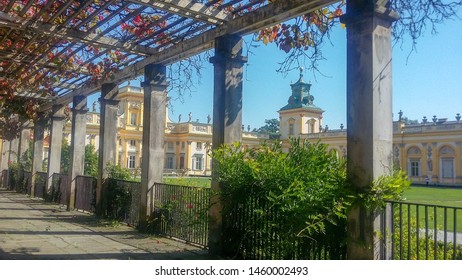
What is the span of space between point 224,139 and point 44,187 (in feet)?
38.7

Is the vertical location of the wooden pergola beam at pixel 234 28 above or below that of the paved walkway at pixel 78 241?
above

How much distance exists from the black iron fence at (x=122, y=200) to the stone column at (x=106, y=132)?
1.11ft

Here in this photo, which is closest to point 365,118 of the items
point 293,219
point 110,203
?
point 293,219

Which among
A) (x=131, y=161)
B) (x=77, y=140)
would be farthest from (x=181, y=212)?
(x=131, y=161)

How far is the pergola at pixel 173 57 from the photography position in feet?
13.8

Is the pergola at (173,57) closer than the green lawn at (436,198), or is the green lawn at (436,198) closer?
the pergola at (173,57)

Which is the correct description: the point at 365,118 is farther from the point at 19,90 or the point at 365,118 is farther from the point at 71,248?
the point at 19,90

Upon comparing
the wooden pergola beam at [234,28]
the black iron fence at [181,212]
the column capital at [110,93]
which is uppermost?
the wooden pergola beam at [234,28]

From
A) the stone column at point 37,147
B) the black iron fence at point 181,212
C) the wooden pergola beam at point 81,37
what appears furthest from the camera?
the stone column at point 37,147

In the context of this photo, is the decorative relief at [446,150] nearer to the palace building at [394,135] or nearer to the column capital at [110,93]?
the palace building at [394,135]

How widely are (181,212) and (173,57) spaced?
3.05 meters

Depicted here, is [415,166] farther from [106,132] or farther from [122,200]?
[122,200]

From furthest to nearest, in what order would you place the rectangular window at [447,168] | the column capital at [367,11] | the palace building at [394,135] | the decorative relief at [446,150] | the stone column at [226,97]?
the decorative relief at [446,150]
the rectangular window at [447,168]
the palace building at [394,135]
the stone column at [226,97]
the column capital at [367,11]

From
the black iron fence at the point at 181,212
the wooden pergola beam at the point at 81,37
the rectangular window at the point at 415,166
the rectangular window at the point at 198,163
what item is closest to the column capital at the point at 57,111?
the wooden pergola beam at the point at 81,37
